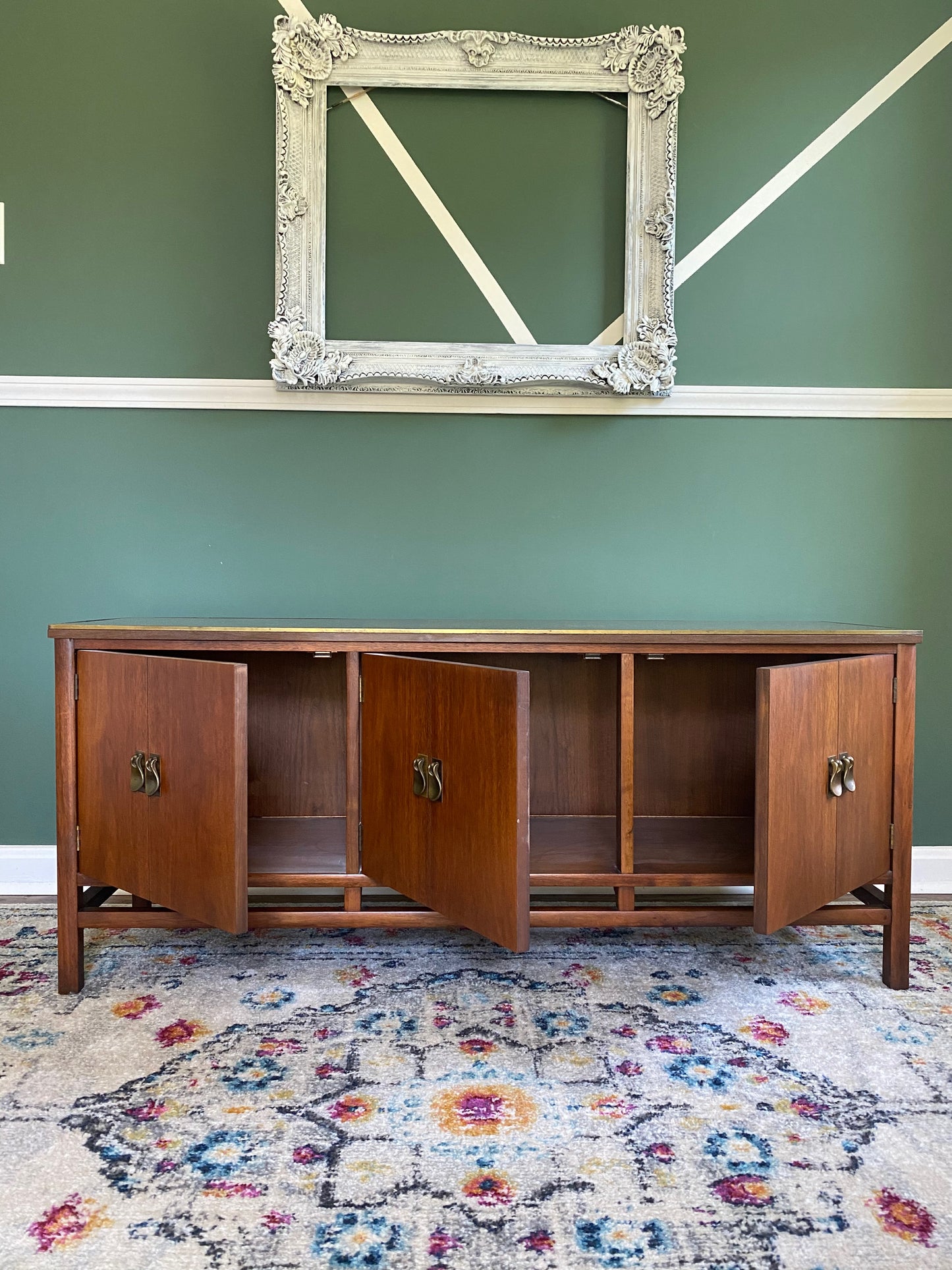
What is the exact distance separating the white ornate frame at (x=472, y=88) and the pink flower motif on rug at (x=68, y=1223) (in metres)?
1.56

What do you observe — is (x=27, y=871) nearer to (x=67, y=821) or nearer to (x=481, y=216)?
(x=67, y=821)

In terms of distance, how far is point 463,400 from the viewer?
191 centimetres

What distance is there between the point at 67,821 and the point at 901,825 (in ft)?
5.08

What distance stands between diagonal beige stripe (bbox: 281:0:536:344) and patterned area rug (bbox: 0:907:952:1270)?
1434mm

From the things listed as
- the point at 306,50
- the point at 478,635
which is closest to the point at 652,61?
the point at 306,50

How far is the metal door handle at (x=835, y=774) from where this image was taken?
137cm

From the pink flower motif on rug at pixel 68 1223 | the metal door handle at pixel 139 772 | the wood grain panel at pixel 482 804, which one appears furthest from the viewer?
the metal door handle at pixel 139 772

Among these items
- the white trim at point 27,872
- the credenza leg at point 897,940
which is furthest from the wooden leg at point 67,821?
the credenza leg at point 897,940

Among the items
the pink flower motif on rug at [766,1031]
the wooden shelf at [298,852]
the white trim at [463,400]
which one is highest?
the white trim at [463,400]

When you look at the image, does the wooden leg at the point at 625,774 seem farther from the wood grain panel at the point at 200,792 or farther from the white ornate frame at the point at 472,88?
the white ornate frame at the point at 472,88

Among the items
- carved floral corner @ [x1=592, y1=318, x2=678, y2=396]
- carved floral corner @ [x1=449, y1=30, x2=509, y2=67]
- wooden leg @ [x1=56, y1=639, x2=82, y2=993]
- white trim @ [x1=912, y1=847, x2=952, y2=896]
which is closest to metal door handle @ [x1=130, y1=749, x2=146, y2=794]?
wooden leg @ [x1=56, y1=639, x2=82, y2=993]

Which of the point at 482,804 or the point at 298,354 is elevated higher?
the point at 298,354

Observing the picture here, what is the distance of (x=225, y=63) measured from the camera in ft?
6.07

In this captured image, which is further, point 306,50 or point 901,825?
point 306,50
